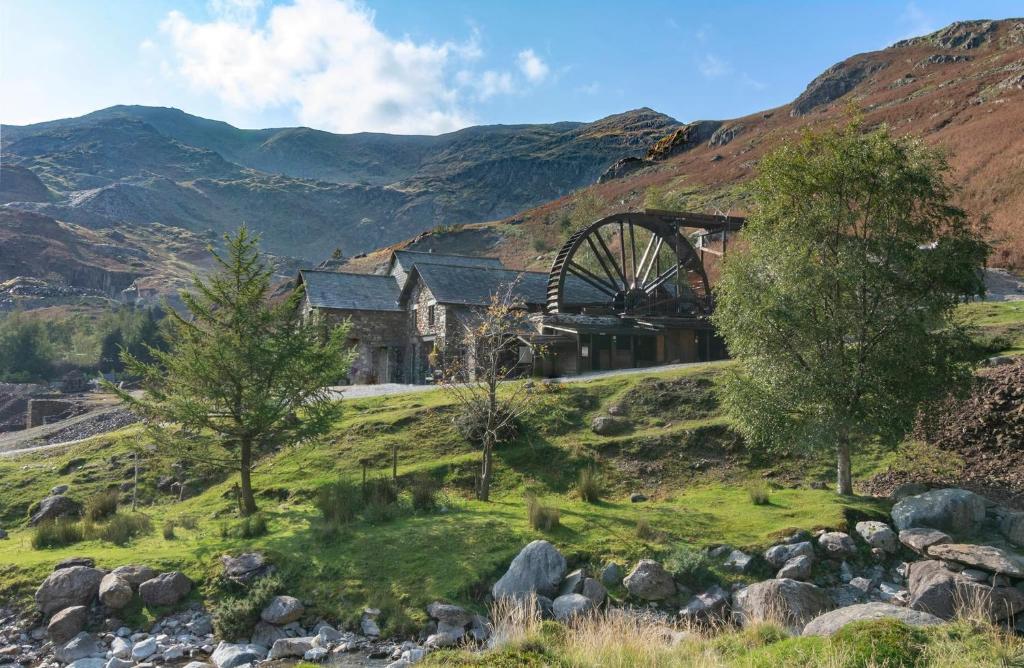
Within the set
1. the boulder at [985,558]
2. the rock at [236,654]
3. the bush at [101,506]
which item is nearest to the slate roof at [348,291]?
the bush at [101,506]

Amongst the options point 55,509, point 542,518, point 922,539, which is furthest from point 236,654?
point 922,539

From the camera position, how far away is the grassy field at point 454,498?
48.1ft

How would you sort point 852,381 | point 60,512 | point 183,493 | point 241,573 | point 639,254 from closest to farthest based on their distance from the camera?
1. point 241,573
2. point 852,381
3. point 60,512
4. point 183,493
5. point 639,254

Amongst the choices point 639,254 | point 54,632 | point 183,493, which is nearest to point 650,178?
point 639,254

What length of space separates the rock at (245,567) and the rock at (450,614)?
4053mm

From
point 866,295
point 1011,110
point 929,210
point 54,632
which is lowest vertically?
point 54,632

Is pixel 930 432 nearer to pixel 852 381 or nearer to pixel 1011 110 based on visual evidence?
pixel 852 381

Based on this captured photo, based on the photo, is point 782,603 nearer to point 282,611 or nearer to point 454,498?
point 282,611

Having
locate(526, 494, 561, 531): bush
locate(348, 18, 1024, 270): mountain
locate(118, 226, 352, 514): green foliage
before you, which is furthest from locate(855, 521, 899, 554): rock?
locate(348, 18, 1024, 270): mountain

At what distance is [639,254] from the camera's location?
62531 millimetres

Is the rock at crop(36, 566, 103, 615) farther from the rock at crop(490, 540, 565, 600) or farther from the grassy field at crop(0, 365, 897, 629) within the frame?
the rock at crop(490, 540, 565, 600)

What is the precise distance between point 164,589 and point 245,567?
1.57 metres

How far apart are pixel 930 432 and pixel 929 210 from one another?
5749 millimetres

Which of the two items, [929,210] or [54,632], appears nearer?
[54,632]
